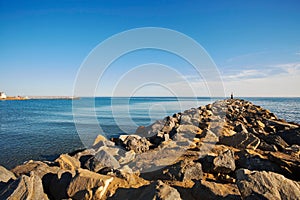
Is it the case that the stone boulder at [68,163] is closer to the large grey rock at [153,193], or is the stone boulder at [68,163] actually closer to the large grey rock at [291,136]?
the large grey rock at [153,193]

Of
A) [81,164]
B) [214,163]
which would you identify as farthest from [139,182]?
[81,164]

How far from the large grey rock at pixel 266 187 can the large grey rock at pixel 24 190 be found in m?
3.74

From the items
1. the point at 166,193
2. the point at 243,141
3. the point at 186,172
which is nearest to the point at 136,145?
the point at 186,172

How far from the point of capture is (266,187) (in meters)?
3.34

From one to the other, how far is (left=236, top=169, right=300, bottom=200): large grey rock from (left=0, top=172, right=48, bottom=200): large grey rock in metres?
3.74

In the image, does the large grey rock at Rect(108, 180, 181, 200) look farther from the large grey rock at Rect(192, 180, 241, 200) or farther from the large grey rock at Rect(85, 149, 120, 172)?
the large grey rock at Rect(85, 149, 120, 172)

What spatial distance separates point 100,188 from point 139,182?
1.17 meters

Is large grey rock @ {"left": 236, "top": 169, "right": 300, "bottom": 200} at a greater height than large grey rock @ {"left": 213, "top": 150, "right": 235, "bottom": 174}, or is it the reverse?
large grey rock @ {"left": 236, "top": 169, "right": 300, "bottom": 200}

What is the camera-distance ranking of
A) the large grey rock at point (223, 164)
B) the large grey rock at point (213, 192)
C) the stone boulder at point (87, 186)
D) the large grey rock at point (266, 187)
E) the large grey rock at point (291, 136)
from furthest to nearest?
the large grey rock at point (291, 136)
the large grey rock at point (223, 164)
the stone boulder at point (87, 186)
the large grey rock at point (213, 192)
the large grey rock at point (266, 187)

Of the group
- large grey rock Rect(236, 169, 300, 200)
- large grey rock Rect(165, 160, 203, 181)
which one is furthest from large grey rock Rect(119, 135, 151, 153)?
large grey rock Rect(236, 169, 300, 200)

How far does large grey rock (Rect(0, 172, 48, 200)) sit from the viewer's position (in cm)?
371

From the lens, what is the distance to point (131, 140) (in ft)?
26.7

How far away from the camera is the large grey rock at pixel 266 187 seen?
3.24 metres

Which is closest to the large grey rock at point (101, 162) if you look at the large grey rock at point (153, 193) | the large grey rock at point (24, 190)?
the large grey rock at point (153, 193)
